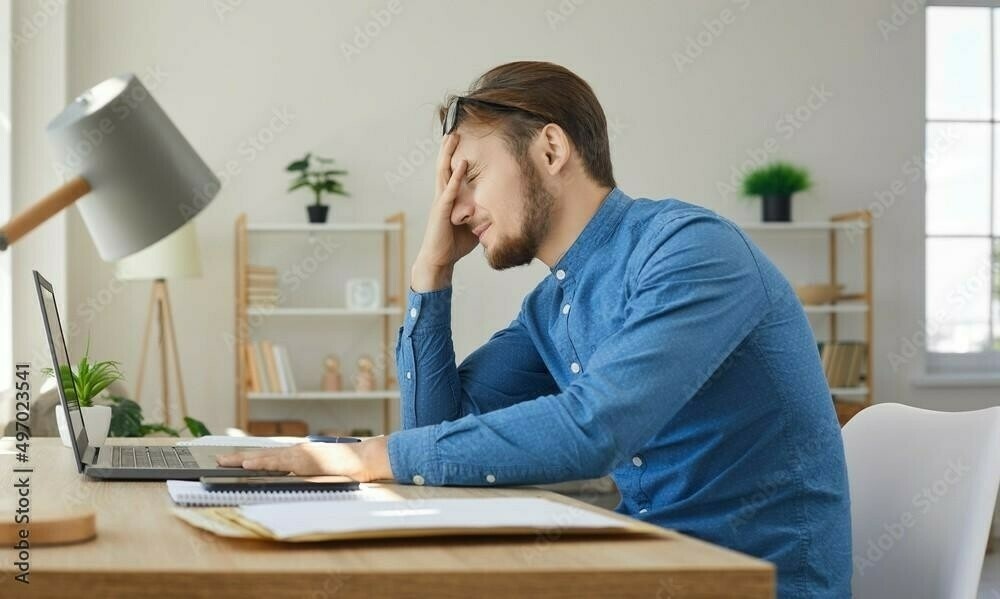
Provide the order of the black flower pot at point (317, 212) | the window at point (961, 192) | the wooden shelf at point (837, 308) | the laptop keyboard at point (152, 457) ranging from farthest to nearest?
1. the window at point (961, 192)
2. the wooden shelf at point (837, 308)
3. the black flower pot at point (317, 212)
4. the laptop keyboard at point (152, 457)

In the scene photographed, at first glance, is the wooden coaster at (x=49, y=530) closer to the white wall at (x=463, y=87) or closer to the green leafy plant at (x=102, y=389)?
the green leafy plant at (x=102, y=389)

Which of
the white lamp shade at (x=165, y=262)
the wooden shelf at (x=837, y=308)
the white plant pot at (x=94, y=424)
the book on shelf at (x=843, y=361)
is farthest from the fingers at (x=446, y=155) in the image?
the book on shelf at (x=843, y=361)

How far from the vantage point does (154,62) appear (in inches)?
215

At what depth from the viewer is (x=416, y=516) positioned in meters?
0.95

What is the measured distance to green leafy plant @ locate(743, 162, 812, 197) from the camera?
5.66 meters

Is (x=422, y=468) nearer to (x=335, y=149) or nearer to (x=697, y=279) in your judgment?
(x=697, y=279)

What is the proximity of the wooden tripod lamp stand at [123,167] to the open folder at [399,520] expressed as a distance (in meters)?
0.23

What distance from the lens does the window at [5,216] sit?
446 centimetres

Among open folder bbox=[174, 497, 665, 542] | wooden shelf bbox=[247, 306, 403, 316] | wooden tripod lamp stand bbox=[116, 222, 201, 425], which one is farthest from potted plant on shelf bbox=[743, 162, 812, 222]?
open folder bbox=[174, 497, 665, 542]

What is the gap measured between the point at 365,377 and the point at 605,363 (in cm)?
421

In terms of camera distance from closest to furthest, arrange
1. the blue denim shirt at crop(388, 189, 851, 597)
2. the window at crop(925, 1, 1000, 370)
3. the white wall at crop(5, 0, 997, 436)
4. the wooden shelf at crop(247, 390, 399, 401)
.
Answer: the blue denim shirt at crop(388, 189, 851, 597) < the wooden shelf at crop(247, 390, 399, 401) < the white wall at crop(5, 0, 997, 436) < the window at crop(925, 1, 1000, 370)

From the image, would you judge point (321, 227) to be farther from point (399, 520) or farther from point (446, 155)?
point (399, 520)

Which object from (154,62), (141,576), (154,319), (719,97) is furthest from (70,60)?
(141,576)

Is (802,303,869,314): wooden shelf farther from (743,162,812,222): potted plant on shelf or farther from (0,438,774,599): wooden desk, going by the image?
(0,438,774,599): wooden desk
